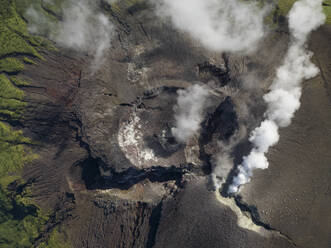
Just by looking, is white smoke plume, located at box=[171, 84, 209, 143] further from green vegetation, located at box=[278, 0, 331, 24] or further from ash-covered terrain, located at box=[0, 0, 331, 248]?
green vegetation, located at box=[278, 0, 331, 24]

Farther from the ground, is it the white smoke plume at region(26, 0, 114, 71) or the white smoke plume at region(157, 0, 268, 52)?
the white smoke plume at region(157, 0, 268, 52)

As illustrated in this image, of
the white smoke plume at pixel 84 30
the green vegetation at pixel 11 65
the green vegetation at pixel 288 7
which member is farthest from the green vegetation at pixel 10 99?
the green vegetation at pixel 288 7

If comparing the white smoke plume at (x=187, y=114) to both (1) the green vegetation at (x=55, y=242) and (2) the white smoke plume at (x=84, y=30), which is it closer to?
(2) the white smoke plume at (x=84, y=30)

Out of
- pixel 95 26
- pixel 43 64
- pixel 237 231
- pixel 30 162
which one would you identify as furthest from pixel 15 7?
pixel 237 231

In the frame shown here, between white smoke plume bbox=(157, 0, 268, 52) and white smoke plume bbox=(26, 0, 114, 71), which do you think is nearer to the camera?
white smoke plume bbox=(157, 0, 268, 52)

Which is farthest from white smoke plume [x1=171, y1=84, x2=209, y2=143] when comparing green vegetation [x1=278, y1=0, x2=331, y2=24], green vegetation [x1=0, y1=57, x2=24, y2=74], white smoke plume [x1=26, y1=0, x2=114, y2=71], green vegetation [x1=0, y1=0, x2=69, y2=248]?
green vegetation [x1=0, y1=57, x2=24, y2=74]

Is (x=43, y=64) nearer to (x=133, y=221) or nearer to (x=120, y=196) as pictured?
(x=120, y=196)
